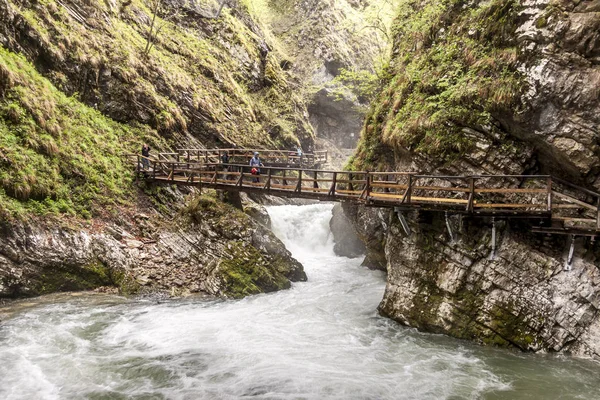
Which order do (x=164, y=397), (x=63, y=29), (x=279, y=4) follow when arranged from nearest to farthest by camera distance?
1. (x=164, y=397)
2. (x=63, y=29)
3. (x=279, y=4)

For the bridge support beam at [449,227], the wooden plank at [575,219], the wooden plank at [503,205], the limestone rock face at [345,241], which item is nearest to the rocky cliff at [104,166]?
the limestone rock face at [345,241]

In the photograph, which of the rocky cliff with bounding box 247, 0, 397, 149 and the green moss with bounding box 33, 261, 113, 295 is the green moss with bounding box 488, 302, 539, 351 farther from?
the rocky cliff with bounding box 247, 0, 397, 149

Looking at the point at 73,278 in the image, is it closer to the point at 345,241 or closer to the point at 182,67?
the point at 345,241

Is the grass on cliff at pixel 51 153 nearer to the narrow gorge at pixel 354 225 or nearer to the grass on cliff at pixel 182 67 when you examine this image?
the narrow gorge at pixel 354 225

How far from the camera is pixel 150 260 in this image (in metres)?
14.7

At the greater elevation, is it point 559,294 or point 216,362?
point 559,294

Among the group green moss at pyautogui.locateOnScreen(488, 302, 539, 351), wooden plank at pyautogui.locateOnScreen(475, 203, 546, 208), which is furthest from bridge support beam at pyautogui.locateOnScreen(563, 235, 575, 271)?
green moss at pyautogui.locateOnScreen(488, 302, 539, 351)

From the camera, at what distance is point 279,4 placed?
4647cm

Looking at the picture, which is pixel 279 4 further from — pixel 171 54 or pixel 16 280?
pixel 16 280

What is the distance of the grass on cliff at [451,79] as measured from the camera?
1058cm

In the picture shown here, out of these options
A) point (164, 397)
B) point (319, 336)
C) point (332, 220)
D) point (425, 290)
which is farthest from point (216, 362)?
point (332, 220)

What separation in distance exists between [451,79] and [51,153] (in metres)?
15.7

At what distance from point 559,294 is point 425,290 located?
357cm

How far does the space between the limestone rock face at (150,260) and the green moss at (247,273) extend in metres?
0.04
